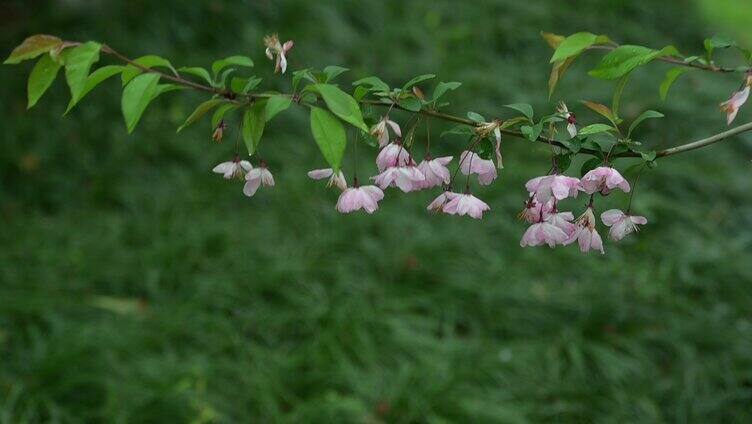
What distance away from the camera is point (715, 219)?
375 cm

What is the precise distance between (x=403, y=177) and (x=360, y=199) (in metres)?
0.11

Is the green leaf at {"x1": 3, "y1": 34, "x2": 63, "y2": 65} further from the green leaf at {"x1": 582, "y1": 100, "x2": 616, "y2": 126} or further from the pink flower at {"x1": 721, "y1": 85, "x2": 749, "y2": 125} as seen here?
the pink flower at {"x1": 721, "y1": 85, "x2": 749, "y2": 125}

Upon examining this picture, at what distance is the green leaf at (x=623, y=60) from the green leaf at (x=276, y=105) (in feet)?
1.31

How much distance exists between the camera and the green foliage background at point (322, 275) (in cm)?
279

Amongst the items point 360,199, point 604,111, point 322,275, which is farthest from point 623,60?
point 322,275

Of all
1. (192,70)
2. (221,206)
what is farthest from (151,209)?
(192,70)

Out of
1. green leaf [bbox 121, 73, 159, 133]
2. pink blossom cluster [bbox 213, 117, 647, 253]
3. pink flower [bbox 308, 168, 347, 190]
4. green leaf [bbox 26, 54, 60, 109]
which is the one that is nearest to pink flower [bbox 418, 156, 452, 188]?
pink blossom cluster [bbox 213, 117, 647, 253]

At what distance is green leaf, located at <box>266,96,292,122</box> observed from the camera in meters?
0.98

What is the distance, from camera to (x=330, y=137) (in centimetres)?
98

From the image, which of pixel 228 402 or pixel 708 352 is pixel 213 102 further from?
pixel 708 352

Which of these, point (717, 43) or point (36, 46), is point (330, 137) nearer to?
point (36, 46)

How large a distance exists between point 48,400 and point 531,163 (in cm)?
246

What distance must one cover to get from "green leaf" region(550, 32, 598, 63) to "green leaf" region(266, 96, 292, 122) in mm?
338

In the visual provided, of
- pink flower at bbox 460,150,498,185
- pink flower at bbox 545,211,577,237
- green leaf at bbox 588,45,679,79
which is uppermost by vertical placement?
green leaf at bbox 588,45,679,79
